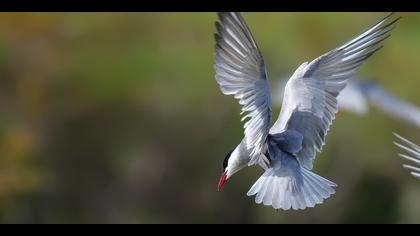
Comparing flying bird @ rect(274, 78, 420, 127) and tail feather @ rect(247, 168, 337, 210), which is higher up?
tail feather @ rect(247, 168, 337, 210)

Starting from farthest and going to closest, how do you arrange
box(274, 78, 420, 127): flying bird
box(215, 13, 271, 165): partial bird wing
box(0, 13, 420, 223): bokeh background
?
box(0, 13, 420, 223): bokeh background → box(274, 78, 420, 127): flying bird → box(215, 13, 271, 165): partial bird wing

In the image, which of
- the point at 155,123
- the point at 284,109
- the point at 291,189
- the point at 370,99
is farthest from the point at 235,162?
the point at 155,123

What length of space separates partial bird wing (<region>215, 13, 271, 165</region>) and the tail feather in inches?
2.3

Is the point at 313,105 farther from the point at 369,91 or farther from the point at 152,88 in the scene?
the point at 152,88

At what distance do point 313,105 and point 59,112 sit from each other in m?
3.47

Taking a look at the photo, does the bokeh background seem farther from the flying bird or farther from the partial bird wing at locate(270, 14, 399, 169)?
the partial bird wing at locate(270, 14, 399, 169)

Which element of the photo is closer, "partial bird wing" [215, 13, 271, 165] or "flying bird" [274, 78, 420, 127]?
"partial bird wing" [215, 13, 271, 165]

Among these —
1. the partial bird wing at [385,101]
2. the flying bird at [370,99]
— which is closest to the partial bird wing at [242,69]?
the flying bird at [370,99]

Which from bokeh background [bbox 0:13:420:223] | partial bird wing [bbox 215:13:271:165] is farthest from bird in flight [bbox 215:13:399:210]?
bokeh background [bbox 0:13:420:223]

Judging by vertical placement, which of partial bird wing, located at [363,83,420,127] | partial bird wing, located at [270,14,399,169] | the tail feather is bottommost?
partial bird wing, located at [363,83,420,127]

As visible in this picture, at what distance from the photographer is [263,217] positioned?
504cm

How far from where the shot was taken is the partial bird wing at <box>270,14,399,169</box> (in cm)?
201

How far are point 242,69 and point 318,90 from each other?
257 millimetres

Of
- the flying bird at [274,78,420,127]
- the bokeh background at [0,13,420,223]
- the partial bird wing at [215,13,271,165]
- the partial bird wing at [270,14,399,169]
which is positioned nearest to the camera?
the partial bird wing at [215,13,271,165]
